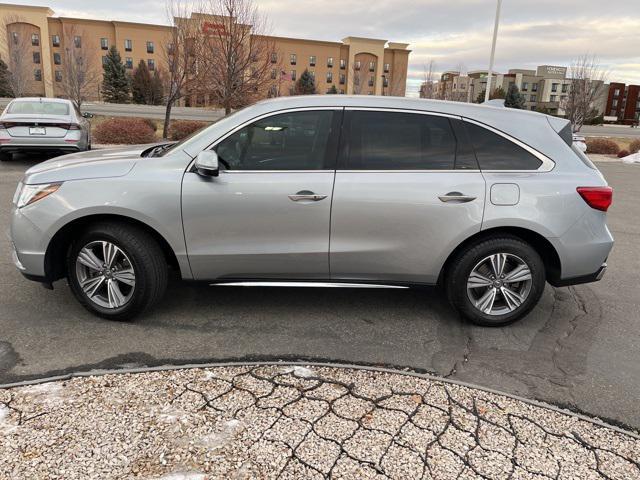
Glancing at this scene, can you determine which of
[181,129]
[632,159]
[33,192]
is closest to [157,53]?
[181,129]

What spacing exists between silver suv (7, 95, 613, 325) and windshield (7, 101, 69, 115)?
8584 millimetres

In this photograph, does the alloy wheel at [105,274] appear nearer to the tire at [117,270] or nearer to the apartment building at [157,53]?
the tire at [117,270]

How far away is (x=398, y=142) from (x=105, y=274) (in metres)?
2.42

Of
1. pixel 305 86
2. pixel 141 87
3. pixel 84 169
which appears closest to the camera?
pixel 84 169

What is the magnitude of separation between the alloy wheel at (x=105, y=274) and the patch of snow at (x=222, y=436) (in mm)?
1596

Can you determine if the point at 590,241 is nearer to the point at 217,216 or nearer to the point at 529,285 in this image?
the point at 529,285

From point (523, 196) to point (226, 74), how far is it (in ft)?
48.5

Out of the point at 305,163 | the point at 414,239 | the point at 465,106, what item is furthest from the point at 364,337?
the point at 465,106

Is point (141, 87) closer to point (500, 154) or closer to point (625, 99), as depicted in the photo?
point (500, 154)

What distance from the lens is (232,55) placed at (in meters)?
16.5

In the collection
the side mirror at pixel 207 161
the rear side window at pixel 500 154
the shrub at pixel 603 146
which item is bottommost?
the shrub at pixel 603 146

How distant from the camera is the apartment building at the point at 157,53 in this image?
71.0m

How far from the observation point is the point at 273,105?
383 cm

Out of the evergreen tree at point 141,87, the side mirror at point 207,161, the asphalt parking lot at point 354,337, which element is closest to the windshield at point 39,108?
the asphalt parking lot at point 354,337
